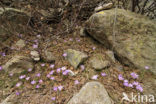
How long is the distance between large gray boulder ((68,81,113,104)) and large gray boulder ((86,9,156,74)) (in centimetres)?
98

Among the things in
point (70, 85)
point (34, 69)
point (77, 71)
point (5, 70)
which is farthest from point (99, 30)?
point (5, 70)

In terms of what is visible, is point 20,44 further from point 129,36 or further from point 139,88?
point 139,88

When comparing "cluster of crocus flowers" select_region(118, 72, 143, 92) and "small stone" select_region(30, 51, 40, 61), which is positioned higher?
"small stone" select_region(30, 51, 40, 61)

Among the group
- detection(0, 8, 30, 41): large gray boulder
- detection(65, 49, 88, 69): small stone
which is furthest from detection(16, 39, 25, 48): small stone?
detection(65, 49, 88, 69): small stone

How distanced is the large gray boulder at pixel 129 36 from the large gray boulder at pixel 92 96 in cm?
98

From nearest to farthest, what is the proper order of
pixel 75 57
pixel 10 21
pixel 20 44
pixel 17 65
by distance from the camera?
pixel 17 65
pixel 75 57
pixel 20 44
pixel 10 21

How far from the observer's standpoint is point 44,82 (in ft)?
7.55

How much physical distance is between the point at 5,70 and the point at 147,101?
→ 2.91m

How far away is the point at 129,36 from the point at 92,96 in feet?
5.32

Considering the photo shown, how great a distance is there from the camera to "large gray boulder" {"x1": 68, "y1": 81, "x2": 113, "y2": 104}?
175 cm

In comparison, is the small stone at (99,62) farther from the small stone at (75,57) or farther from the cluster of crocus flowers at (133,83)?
the cluster of crocus flowers at (133,83)

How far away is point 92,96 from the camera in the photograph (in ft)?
5.90

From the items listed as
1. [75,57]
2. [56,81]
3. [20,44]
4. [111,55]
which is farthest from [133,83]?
[20,44]

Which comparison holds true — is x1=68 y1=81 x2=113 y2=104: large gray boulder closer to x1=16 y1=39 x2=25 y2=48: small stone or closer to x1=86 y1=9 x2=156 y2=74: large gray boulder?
x1=86 y1=9 x2=156 y2=74: large gray boulder
